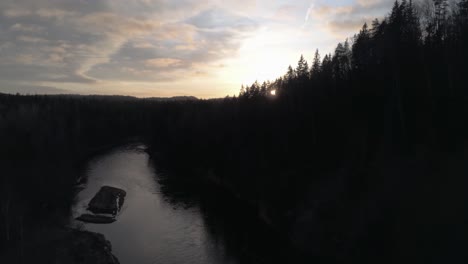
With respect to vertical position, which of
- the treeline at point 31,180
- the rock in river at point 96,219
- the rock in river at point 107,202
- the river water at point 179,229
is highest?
the treeline at point 31,180

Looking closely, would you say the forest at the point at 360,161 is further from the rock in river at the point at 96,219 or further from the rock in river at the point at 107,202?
the rock in river at the point at 107,202

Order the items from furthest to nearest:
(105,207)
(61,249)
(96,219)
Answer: (105,207) → (96,219) → (61,249)

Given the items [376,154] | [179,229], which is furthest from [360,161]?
[179,229]

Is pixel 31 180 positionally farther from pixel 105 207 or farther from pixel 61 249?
pixel 61 249

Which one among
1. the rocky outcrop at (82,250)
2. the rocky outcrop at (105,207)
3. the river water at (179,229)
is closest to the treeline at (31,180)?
the rocky outcrop at (105,207)

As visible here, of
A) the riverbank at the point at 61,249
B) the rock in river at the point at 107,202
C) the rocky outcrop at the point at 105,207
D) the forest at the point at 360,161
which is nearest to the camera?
the riverbank at the point at 61,249

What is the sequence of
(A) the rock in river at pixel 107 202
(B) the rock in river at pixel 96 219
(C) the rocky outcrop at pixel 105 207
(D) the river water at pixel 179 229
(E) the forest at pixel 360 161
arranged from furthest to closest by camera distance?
(A) the rock in river at pixel 107 202 → (C) the rocky outcrop at pixel 105 207 → (B) the rock in river at pixel 96 219 → (D) the river water at pixel 179 229 → (E) the forest at pixel 360 161
